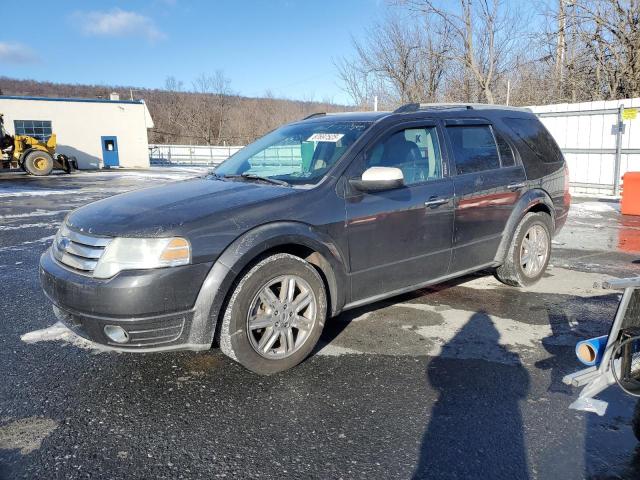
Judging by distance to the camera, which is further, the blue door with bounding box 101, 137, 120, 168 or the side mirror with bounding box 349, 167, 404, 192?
the blue door with bounding box 101, 137, 120, 168

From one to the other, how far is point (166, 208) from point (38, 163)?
76.7ft

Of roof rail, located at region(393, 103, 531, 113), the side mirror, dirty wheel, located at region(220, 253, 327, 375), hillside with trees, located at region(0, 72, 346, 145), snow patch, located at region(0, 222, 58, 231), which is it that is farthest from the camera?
hillside with trees, located at region(0, 72, 346, 145)

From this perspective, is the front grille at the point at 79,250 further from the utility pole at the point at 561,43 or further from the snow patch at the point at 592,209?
the utility pole at the point at 561,43

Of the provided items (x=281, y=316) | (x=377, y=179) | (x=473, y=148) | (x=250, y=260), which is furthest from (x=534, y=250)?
(x=250, y=260)

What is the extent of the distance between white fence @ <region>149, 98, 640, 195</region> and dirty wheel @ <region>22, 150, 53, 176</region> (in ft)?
68.3

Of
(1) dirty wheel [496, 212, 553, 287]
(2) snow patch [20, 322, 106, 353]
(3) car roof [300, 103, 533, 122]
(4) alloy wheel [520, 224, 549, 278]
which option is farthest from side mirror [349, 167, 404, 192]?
(2) snow patch [20, 322, 106, 353]

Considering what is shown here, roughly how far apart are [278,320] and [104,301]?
3.46ft

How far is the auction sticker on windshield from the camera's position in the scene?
13.0ft

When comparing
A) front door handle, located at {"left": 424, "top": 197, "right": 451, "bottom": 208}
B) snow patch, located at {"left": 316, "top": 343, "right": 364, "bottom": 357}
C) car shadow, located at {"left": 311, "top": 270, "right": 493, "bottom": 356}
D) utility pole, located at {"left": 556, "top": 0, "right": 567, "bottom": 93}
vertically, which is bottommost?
snow patch, located at {"left": 316, "top": 343, "right": 364, "bottom": 357}

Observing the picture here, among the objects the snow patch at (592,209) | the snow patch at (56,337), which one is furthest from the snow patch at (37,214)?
the snow patch at (592,209)

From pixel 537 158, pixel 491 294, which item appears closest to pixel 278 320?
pixel 491 294

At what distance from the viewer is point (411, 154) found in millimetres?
4102

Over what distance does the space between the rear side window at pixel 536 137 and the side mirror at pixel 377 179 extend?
2.15 metres

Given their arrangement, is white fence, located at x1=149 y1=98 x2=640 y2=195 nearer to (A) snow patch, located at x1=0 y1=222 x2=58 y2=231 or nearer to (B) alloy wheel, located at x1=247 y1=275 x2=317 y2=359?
(B) alloy wheel, located at x1=247 y1=275 x2=317 y2=359
